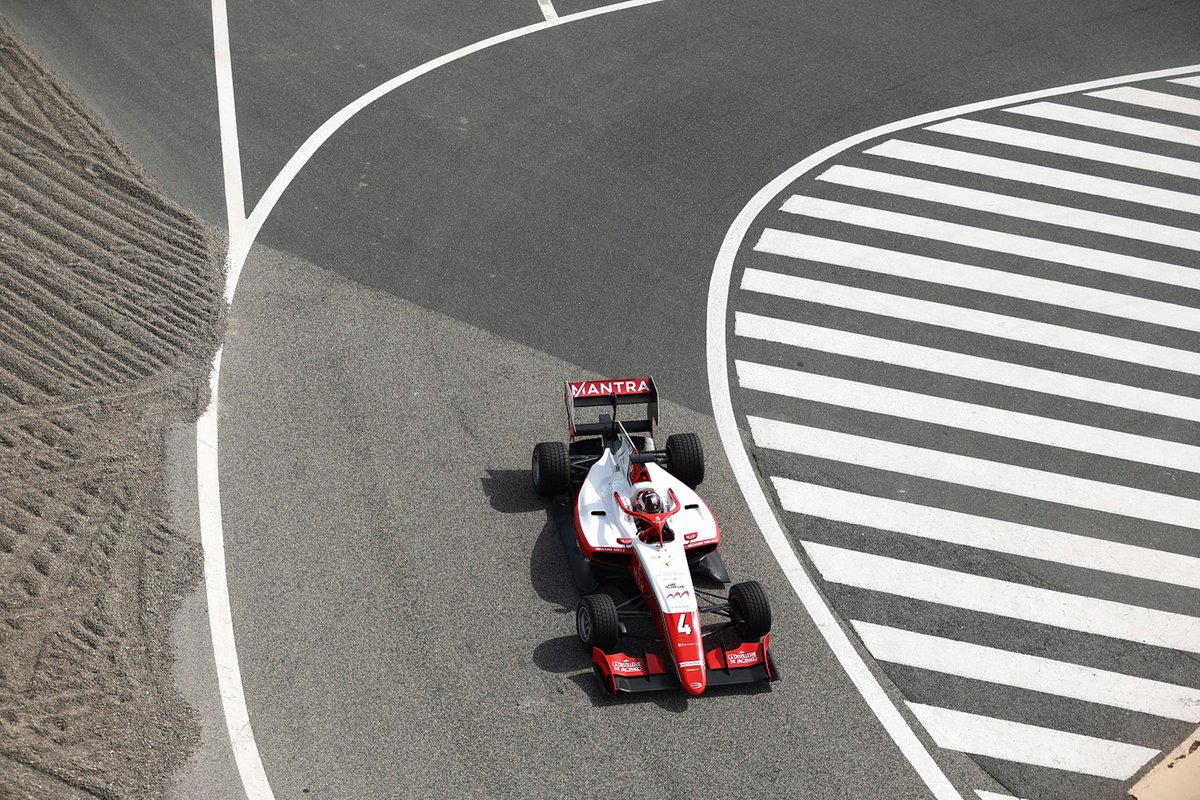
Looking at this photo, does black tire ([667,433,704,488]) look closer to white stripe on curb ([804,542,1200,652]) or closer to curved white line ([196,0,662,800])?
white stripe on curb ([804,542,1200,652])

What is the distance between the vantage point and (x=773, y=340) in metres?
15.2

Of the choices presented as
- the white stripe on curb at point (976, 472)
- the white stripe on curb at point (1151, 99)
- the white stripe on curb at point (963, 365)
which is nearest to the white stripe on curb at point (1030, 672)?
the white stripe on curb at point (976, 472)

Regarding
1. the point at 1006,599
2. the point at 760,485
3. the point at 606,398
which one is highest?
the point at 606,398

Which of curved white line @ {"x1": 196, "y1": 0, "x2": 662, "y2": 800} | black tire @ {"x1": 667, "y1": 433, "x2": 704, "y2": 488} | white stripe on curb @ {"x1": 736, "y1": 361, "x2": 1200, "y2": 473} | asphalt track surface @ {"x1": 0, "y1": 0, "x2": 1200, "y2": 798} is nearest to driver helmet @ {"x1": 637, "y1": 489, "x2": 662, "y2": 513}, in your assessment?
black tire @ {"x1": 667, "y1": 433, "x2": 704, "y2": 488}

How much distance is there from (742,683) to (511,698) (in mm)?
2162

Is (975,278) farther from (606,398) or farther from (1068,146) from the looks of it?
(606,398)

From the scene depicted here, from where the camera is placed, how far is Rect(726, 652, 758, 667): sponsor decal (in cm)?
1080

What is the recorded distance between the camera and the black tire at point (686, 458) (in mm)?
12484

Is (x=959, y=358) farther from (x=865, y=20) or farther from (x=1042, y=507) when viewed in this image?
(x=865, y=20)

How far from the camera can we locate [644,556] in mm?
11188

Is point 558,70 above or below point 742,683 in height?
above

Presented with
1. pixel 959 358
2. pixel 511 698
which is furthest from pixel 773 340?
pixel 511 698

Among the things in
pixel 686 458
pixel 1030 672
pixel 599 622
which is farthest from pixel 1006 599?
pixel 599 622

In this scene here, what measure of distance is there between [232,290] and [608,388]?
544cm
